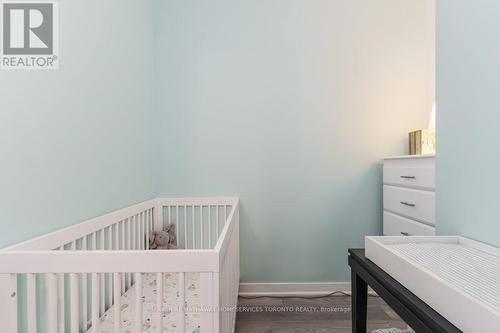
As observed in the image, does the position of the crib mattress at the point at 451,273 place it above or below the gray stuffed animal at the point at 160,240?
above

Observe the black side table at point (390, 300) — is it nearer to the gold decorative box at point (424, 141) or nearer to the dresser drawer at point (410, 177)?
the dresser drawer at point (410, 177)

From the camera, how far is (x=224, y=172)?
2.11 m

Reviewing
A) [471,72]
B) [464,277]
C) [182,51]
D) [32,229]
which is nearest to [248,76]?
[182,51]

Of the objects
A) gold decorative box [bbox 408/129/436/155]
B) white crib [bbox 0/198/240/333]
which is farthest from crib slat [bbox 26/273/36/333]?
gold decorative box [bbox 408/129/436/155]

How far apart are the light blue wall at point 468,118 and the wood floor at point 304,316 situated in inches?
40.0

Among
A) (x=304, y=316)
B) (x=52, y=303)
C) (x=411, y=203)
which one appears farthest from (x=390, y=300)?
(x=304, y=316)

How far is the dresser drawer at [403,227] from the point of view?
158 cm

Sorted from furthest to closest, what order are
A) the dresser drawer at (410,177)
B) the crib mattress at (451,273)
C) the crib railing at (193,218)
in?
the crib railing at (193,218) → the dresser drawer at (410,177) → the crib mattress at (451,273)

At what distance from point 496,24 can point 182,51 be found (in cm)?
181

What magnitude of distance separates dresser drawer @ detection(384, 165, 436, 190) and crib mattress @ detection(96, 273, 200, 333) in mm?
1309

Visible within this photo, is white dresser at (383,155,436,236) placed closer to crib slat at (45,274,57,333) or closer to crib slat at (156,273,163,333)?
crib slat at (156,273,163,333)

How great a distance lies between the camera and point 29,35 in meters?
1.02

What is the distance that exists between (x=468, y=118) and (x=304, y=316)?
1.46 m

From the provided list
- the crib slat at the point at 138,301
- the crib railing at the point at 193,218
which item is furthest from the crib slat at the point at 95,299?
the crib railing at the point at 193,218
